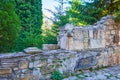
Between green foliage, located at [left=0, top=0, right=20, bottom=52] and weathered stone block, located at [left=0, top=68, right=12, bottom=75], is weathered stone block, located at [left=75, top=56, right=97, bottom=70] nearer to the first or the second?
weathered stone block, located at [left=0, top=68, right=12, bottom=75]

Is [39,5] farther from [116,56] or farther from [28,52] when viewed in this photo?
[28,52]

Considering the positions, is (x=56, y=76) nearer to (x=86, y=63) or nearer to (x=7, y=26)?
(x=86, y=63)

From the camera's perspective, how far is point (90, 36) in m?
5.91

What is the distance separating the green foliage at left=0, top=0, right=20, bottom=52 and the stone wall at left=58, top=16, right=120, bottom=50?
65.1 inches

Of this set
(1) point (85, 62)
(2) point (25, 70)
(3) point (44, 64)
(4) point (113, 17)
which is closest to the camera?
(2) point (25, 70)

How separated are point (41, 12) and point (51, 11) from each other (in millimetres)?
1974

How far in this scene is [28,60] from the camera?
4566mm

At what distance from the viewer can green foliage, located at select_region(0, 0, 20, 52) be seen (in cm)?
643

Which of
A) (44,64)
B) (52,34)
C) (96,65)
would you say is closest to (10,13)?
(52,34)

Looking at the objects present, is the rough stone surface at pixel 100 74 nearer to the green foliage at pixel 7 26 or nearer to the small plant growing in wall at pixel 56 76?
the small plant growing in wall at pixel 56 76

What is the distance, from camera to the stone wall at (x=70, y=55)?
4.44 meters

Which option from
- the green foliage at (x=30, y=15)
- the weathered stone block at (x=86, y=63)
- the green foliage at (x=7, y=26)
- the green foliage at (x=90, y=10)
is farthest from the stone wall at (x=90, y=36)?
the green foliage at (x=30, y=15)

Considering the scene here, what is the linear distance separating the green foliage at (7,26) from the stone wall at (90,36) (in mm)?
1655

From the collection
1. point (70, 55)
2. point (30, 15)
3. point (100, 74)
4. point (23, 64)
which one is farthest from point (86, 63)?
point (30, 15)
